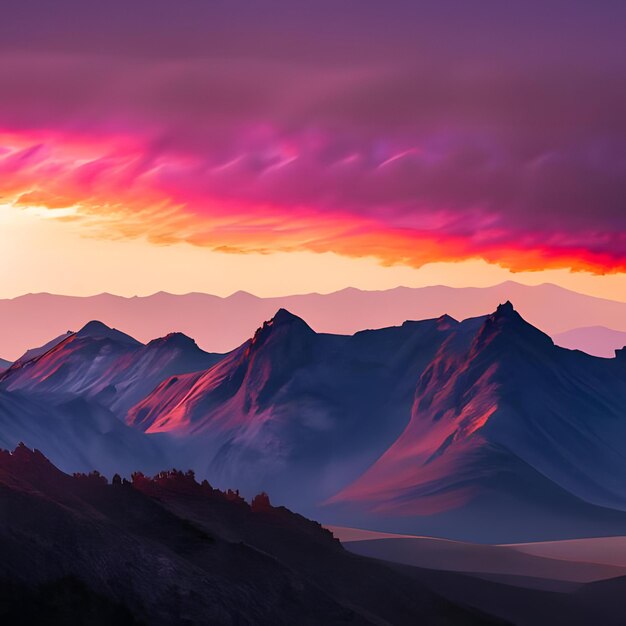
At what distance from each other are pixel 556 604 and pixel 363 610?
1830 cm

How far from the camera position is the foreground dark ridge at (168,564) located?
156 feet

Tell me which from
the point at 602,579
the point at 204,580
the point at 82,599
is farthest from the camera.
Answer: the point at 602,579

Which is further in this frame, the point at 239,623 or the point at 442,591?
the point at 442,591

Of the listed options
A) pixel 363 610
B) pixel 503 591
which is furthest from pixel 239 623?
pixel 503 591

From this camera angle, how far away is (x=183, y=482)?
71938 mm

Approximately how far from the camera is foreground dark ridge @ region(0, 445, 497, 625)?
47531 mm

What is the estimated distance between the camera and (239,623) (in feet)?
163

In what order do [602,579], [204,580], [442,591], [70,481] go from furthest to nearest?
[602,579]
[442,591]
[70,481]
[204,580]

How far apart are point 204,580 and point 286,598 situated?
15.0 ft

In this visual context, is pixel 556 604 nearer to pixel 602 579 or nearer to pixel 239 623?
pixel 602 579

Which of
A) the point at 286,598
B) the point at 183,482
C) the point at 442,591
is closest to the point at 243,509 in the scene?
the point at 183,482

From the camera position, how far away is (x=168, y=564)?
2016 inches

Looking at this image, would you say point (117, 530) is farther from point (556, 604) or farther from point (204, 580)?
point (556, 604)

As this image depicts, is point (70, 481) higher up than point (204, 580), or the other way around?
point (70, 481)
